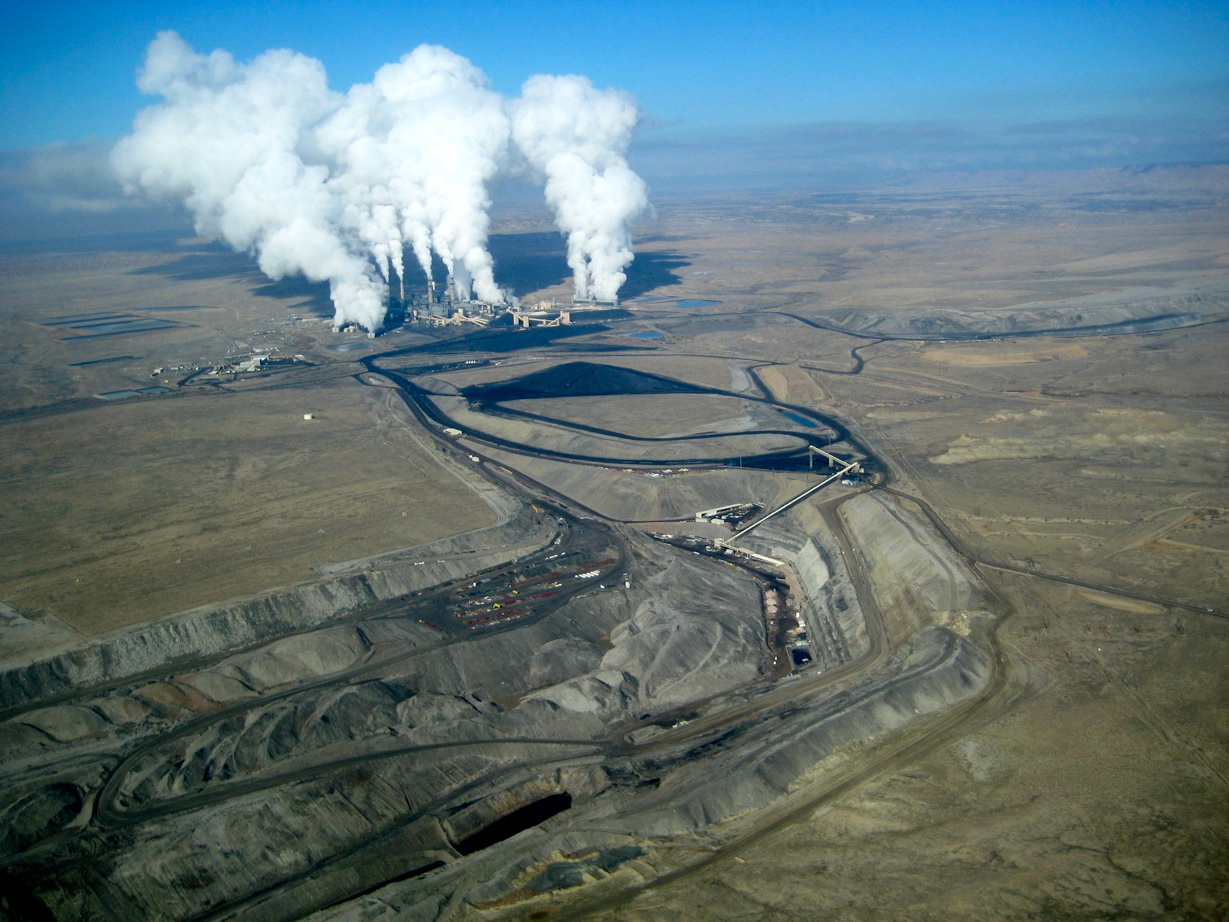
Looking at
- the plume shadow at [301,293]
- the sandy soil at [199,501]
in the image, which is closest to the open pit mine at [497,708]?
the sandy soil at [199,501]

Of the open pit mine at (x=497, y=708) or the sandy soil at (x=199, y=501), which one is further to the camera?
the sandy soil at (x=199, y=501)

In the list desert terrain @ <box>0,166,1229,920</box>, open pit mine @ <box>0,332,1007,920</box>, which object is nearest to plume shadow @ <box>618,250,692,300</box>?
desert terrain @ <box>0,166,1229,920</box>

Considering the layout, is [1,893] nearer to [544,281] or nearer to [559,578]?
[559,578]

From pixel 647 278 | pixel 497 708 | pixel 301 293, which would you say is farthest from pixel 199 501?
pixel 647 278

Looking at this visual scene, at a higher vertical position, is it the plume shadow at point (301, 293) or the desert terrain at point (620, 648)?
the plume shadow at point (301, 293)

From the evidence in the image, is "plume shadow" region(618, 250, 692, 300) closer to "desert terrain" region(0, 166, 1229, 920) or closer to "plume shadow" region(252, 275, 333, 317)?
"plume shadow" region(252, 275, 333, 317)

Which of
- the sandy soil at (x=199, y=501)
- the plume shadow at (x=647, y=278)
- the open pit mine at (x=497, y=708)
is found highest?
the plume shadow at (x=647, y=278)

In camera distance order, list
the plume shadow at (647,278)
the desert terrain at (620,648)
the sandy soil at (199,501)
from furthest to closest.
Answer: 1. the plume shadow at (647,278)
2. the sandy soil at (199,501)
3. the desert terrain at (620,648)

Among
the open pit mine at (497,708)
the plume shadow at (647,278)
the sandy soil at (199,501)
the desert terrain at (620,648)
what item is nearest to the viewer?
the desert terrain at (620,648)

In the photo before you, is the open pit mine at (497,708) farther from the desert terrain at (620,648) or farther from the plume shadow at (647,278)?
the plume shadow at (647,278)
